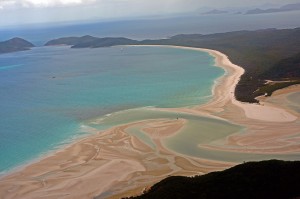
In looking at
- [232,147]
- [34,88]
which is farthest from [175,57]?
[232,147]

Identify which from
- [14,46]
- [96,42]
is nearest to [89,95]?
[96,42]

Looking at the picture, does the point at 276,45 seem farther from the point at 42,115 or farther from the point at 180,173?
the point at 180,173

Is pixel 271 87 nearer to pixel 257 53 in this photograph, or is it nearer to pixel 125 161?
pixel 125 161

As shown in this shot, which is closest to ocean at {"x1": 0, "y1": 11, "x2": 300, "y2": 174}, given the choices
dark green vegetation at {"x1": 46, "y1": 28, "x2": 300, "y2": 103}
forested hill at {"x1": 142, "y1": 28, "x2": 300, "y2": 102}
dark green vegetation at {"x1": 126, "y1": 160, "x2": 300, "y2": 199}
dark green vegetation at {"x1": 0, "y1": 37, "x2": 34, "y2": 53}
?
forested hill at {"x1": 142, "y1": 28, "x2": 300, "y2": 102}

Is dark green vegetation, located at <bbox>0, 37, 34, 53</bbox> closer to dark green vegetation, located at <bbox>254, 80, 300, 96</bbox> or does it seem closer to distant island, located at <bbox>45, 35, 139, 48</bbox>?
distant island, located at <bbox>45, 35, 139, 48</bbox>

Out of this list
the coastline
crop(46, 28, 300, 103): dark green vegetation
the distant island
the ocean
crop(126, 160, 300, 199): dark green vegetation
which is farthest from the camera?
the distant island

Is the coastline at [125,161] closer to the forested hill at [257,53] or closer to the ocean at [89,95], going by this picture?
the ocean at [89,95]
